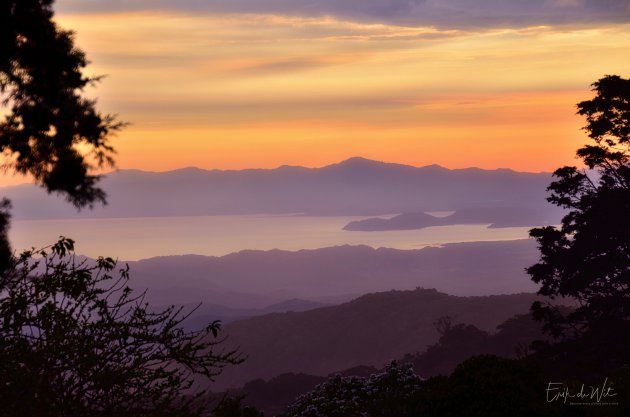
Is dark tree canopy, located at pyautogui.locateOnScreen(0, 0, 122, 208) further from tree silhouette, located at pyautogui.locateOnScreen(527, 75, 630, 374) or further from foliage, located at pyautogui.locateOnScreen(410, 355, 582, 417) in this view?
tree silhouette, located at pyautogui.locateOnScreen(527, 75, 630, 374)

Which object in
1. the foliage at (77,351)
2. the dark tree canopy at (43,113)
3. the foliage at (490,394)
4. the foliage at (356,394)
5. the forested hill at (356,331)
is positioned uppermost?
the dark tree canopy at (43,113)

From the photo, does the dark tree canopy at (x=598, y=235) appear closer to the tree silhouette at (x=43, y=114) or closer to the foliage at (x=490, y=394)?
the foliage at (x=490, y=394)

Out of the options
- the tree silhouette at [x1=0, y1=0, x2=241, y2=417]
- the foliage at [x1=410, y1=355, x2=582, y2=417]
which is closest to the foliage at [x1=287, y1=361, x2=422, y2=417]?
the foliage at [x1=410, y1=355, x2=582, y2=417]

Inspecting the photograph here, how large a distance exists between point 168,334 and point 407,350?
320 ft

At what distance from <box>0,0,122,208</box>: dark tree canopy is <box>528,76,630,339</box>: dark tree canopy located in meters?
28.1

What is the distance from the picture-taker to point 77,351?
1334cm

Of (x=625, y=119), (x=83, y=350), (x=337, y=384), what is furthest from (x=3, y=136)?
(x=625, y=119)

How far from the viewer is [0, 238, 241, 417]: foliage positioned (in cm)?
1284

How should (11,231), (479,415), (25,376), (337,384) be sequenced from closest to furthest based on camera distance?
(25,376)
(11,231)
(479,415)
(337,384)

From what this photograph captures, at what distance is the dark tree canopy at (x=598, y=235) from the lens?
37688 millimetres

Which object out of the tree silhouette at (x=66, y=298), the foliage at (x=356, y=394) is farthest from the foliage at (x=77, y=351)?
the foliage at (x=356, y=394)

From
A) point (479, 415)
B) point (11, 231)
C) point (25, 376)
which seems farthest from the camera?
point (479, 415)

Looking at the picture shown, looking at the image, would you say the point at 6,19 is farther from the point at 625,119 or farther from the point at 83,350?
the point at 625,119

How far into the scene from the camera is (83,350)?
13352 millimetres
